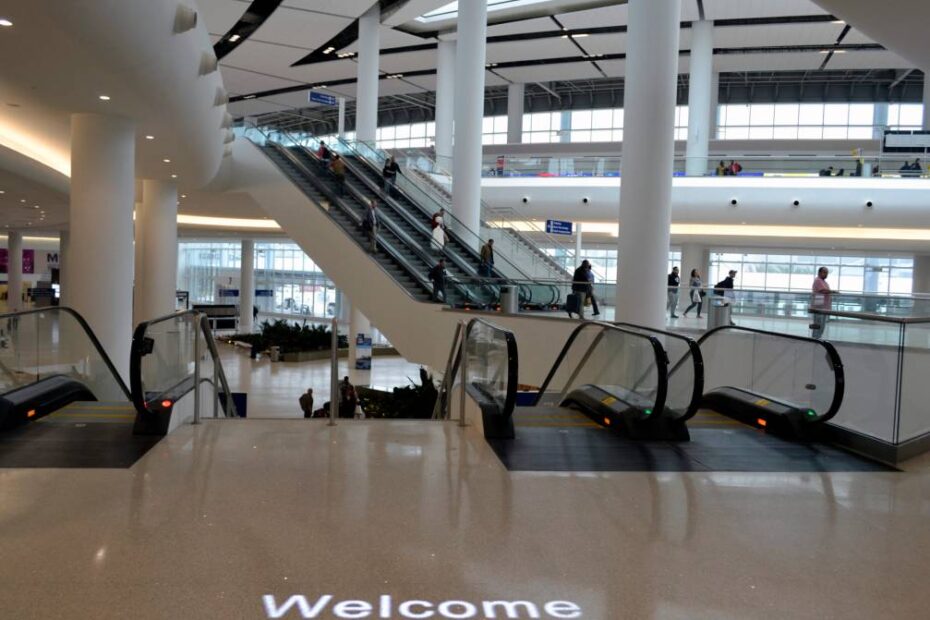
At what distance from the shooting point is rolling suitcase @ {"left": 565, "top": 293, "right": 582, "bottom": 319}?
1591 cm

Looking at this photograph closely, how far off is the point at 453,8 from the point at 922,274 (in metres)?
21.6

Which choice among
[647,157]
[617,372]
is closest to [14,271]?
[647,157]

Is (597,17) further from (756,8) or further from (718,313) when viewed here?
(718,313)

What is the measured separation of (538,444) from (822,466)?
6.93ft

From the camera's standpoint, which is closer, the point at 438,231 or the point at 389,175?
the point at 438,231

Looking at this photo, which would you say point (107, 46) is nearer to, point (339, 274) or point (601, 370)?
point (601, 370)

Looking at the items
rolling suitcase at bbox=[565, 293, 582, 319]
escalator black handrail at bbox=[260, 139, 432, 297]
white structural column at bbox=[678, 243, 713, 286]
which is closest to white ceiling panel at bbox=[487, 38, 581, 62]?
white structural column at bbox=[678, 243, 713, 286]

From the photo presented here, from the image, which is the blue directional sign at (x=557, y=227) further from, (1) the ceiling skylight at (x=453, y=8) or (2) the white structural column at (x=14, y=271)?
(2) the white structural column at (x=14, y=271)

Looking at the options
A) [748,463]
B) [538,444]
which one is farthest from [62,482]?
[748,463]

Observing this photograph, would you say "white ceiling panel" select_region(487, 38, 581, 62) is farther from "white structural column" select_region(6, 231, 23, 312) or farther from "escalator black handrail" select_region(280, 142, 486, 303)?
"white structural column" select_region(6, 231, 23, 312)

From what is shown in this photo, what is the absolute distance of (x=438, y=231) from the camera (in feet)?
65.7

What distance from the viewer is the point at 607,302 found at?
15977 mm

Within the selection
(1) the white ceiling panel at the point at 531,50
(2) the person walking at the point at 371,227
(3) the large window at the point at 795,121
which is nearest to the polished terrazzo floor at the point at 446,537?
(2) the person walking at the point at 371,227

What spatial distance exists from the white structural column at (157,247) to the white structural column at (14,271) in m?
17.5
